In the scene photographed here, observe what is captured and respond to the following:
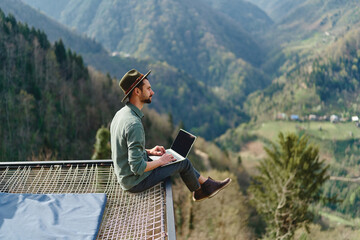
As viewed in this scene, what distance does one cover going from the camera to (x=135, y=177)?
5.43 meters

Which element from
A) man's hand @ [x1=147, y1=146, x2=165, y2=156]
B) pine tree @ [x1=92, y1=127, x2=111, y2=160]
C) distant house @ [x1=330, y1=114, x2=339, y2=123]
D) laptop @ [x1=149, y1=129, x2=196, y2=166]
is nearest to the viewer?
laptop @ [x1=149, y1=129, x2=196, y2=166]

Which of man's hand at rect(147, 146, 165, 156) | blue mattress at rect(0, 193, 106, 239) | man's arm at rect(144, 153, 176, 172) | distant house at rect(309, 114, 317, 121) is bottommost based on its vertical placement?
distant house at rect(309, 114, 317, 121)

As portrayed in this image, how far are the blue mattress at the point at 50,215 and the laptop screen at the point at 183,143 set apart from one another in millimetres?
1579

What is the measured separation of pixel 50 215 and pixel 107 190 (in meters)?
1.41

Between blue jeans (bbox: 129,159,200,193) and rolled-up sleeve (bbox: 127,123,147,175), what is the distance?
0.52m

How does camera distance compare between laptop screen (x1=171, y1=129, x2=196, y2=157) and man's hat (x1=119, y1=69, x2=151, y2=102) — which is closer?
man's hat (x1=119, y1=69, x2=151, y2=102)

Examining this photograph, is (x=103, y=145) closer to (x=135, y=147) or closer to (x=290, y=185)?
(x=290, y=185)

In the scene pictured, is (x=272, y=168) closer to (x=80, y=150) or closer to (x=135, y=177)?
(x=135, y=177)

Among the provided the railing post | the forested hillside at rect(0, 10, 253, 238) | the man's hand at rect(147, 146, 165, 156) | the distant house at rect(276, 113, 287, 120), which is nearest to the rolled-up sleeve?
the railing post

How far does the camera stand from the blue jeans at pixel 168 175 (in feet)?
18.3

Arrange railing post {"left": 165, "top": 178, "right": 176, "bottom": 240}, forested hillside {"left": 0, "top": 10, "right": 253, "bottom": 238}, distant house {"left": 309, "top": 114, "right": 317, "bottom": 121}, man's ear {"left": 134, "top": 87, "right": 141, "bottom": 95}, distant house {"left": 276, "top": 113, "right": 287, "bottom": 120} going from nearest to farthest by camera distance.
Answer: railing post {"left": 165, "top": 178, "right": 176, "bottom": 240}, man's ear {"left": 134, "top": 87, "right": 141, "bottom": 95}, forested hillside {"left": 0, "top": 10, "right": 253, "bottom": 238}, distant house {"left": 309, "top": 114, "right": 317, "bottom": 121}, distant house {"left": 276, "top": 113, "right": 287, "bottom": 120}

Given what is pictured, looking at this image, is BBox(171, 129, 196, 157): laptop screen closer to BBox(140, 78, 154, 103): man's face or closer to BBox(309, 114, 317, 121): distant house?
BBox(140, 78, 154, 103): man's face

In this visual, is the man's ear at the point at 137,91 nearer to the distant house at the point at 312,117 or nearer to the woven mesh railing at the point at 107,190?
the woven mesh railing at the point at 107,190

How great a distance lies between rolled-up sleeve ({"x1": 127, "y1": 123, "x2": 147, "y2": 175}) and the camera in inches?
198
